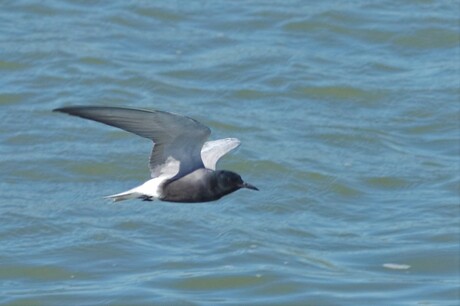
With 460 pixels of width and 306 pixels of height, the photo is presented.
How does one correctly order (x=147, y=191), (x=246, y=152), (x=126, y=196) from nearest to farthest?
1. (x=126, y=196)
2. (x=147, y=191)
3. (x=246, y=152)

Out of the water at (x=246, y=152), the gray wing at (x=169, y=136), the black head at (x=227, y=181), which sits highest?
the gray wing at (x=169, y=136)

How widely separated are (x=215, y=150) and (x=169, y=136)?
0.89 meters

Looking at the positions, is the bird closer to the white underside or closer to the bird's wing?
the white underside

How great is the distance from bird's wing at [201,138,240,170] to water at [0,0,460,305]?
151 inches

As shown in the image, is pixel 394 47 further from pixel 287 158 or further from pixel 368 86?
pixel 287 158

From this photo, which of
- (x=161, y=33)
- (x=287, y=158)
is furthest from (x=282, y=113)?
(x=161, y=33)

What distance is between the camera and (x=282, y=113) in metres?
17.0

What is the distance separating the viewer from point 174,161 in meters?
9.43

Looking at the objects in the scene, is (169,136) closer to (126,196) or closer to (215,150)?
(126,196)

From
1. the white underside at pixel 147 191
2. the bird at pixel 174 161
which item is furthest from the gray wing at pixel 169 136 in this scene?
the white underside at pixel 147 191

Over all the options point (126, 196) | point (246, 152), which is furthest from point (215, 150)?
point (246, 152)

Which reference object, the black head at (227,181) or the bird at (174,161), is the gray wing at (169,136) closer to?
the bird at (174,161)

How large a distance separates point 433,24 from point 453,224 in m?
4.16

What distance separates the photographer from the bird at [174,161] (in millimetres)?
9008
